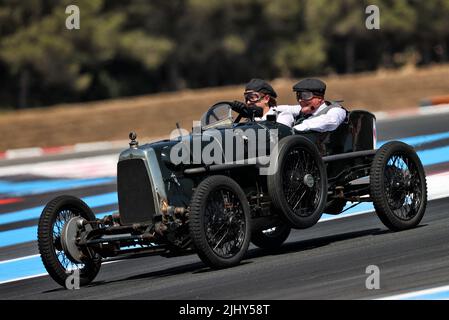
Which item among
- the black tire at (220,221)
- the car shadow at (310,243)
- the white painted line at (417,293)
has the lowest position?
the white painted line at (417,293)

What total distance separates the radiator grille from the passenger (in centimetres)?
169

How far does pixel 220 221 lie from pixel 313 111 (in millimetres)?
2078

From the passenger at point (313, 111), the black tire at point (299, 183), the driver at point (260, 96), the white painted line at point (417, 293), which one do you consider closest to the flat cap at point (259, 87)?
the driver at point (260, 96)

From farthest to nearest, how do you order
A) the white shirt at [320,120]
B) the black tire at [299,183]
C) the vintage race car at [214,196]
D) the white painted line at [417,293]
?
the white shirt at [320,120]
the black tire at [299,183]
the vintage race car at [214,196]
the white painted line at [417,293]

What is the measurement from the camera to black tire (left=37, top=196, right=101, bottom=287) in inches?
313

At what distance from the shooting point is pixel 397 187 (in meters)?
9.09

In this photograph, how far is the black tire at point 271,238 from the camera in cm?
938

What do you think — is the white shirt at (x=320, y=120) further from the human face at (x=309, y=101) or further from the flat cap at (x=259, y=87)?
the flat cap at (x=259, y=87)

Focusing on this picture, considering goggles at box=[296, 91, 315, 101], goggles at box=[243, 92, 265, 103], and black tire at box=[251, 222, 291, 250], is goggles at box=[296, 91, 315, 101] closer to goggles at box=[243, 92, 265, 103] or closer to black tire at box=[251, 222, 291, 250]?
goggles at box=[243, 92, 265, 103]

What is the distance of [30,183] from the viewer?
1784 cm

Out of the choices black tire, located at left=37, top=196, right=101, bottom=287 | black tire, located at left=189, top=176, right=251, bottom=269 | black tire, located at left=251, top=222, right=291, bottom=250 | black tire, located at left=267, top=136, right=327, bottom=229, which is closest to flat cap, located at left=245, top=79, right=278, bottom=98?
black tire, located at left=267, top=136, right=327, bottom=229

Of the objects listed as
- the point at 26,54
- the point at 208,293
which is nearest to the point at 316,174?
the point at 208,293

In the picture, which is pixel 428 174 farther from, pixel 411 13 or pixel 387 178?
pixel 411 13

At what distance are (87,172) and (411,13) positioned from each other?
125 ft
